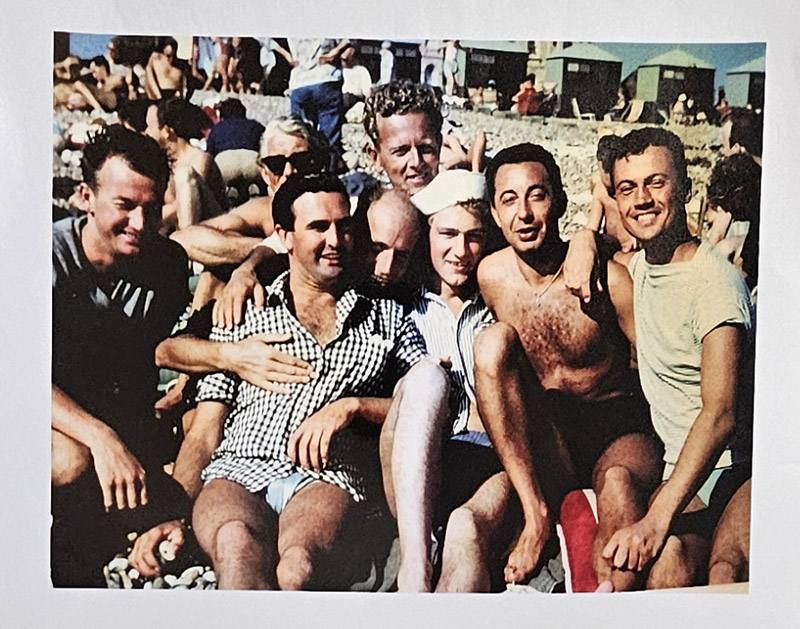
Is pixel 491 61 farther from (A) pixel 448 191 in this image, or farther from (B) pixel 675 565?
(B) pixel 675 565

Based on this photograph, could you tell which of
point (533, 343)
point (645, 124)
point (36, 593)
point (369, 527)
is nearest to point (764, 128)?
point (645, 124)

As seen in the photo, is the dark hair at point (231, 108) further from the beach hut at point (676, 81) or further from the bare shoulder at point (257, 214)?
the beach hut at point (676, 81)

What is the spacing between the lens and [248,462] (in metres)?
0.60

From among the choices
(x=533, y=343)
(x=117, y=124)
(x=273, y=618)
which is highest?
(x=117, y=124)

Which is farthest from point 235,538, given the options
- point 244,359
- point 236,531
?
point 244,359

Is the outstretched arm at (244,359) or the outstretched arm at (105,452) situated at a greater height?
the outstretched arm at (244,359)

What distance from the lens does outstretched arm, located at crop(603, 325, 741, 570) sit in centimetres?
60

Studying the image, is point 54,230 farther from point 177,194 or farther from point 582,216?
point 582,216

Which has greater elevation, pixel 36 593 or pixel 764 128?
pixel 764 128

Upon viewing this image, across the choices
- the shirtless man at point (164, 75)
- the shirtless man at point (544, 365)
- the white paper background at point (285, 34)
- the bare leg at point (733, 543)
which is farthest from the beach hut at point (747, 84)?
the shirtless man at point (164, 75)

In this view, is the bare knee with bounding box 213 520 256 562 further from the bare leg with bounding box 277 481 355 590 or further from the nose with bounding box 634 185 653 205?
the nose with bounding box 634 185 653 205

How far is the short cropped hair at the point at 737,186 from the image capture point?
60cm

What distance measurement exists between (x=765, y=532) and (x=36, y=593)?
451mm

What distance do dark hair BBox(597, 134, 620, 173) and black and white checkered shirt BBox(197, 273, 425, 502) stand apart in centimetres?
15
